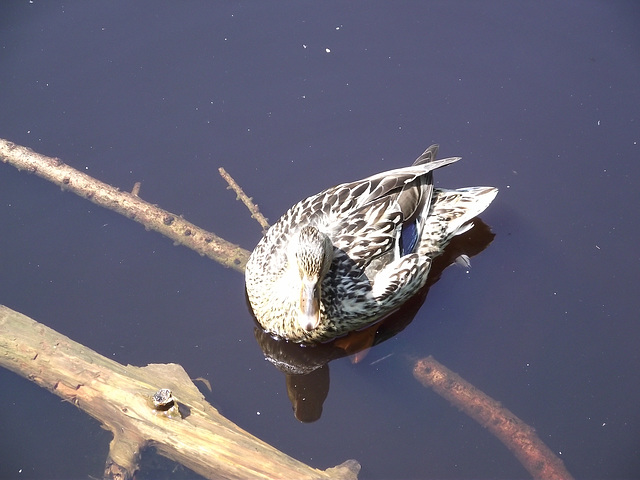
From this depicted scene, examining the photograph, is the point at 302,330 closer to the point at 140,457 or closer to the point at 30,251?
the point at 140,457

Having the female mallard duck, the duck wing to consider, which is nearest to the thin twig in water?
the female mallard duck

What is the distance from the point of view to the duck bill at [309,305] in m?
5.04

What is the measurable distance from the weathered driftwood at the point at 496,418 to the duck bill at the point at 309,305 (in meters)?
1.10

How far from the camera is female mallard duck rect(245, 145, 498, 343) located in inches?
211

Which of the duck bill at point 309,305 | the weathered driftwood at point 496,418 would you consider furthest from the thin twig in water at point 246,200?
the weathered driftwood at point 496,418

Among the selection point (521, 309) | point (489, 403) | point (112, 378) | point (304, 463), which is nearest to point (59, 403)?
point (112, 378)

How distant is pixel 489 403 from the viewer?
538cm

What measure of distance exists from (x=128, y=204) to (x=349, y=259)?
2188 mm

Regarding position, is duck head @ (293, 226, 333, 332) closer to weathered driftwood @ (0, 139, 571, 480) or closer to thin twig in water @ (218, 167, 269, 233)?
weathered driftwood @ (0, 139, 571, 480)

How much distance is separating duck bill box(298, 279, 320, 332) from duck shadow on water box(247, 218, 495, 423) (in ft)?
2.40

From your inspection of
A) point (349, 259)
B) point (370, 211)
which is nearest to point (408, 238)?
point (370, 211)

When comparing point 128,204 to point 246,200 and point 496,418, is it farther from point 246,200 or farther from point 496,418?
point 496,418

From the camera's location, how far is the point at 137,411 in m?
5.00

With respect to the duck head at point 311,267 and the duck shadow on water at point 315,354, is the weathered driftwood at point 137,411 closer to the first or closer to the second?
the duck shadow on water at point 315,354
